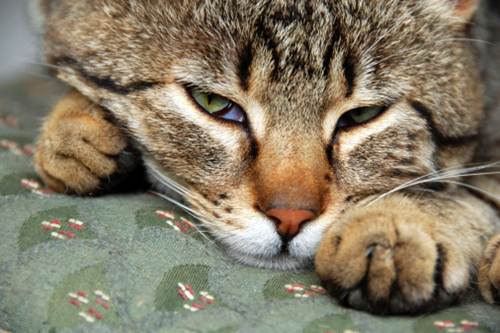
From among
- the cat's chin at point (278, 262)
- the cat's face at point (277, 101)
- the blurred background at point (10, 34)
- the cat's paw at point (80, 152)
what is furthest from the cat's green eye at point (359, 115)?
the blurred background at point (10, 34)

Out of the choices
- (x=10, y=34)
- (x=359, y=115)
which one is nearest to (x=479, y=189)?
(x=359, y=115)

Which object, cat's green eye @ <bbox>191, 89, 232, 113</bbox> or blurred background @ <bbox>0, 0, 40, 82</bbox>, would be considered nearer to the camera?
cat's green eye @ <bbox>191, 89, 232, 113</bbox>

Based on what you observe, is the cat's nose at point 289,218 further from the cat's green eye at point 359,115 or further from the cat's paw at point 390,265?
the cat's green eye at point 359,115

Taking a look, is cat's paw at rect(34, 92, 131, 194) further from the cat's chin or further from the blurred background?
the blurred background

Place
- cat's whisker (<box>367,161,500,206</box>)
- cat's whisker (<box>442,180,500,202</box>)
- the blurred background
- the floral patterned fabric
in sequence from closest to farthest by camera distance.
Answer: the floral patterned fabric < cat's whisker (<box>367,161,500,206</box>) < cat's whisker (<box>442,180,500,202</box>) < the blurred background

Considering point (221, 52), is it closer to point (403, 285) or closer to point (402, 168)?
point (402, 168)

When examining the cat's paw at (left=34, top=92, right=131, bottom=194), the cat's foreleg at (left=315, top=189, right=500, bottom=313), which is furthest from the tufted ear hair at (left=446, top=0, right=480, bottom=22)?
the cat's paw at (left=34, top=92, right=131, bottom=194)

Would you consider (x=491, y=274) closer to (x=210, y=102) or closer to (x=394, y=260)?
(x=394, y=260)

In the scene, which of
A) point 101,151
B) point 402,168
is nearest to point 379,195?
point 402,168
